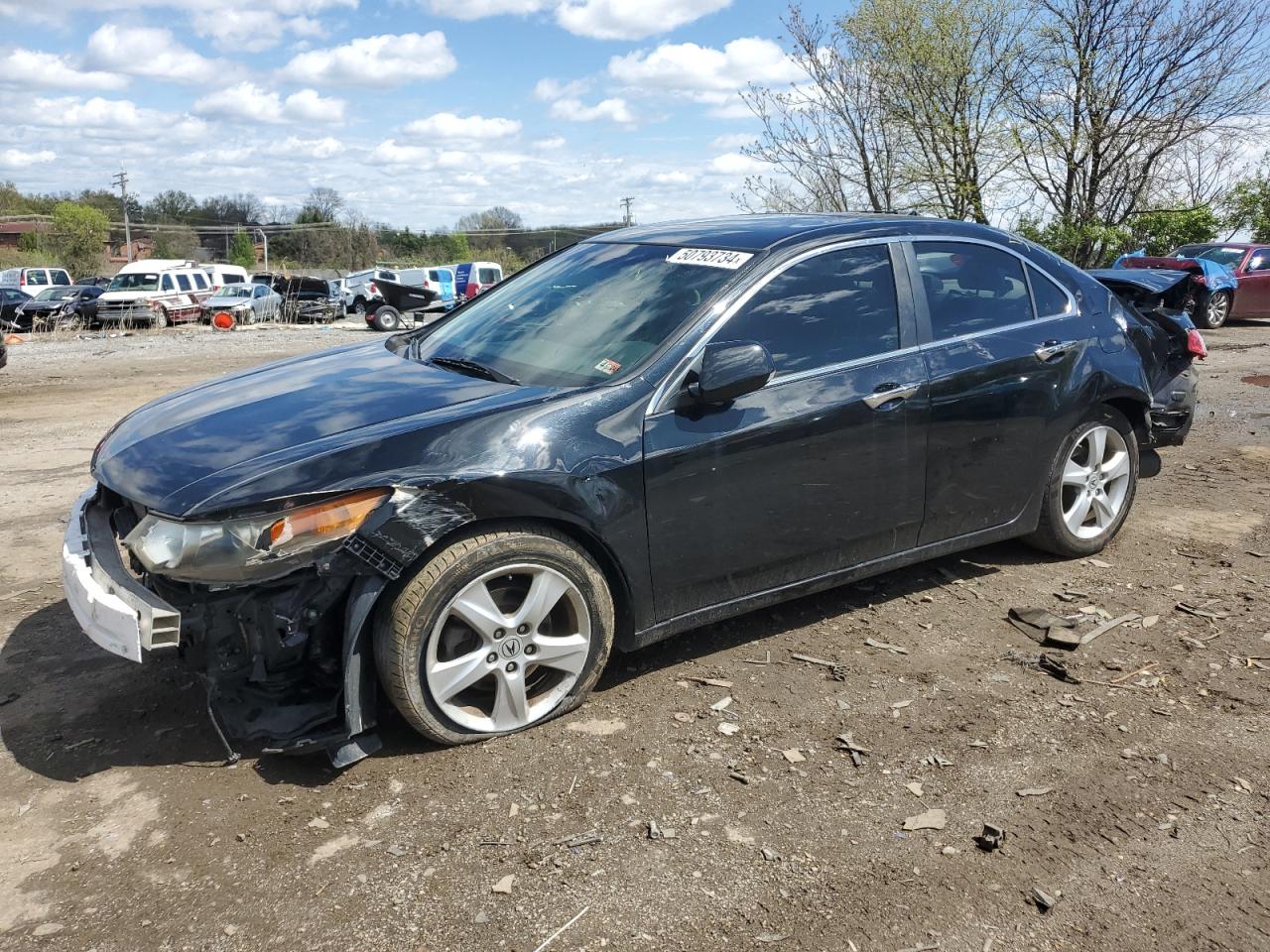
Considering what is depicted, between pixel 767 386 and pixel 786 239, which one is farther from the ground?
pixel 786 239

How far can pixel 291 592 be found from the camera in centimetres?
297

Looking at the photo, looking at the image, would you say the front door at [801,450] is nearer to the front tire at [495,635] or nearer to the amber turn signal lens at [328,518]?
the front tire at [495,635]

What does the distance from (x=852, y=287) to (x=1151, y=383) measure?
2418 mm

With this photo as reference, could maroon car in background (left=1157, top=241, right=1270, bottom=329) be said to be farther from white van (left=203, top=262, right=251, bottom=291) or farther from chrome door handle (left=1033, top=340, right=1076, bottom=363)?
white van (left=203, top=262, right=251, bottom=291)

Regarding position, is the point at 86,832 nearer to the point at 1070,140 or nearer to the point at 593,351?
the point at 593,351

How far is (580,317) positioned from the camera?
4.02 m

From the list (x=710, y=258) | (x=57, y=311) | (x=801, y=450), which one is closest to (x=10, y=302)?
(x=57, y=311)

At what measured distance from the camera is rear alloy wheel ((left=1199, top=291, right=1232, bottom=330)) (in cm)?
1806

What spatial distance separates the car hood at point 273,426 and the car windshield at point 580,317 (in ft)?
0.69

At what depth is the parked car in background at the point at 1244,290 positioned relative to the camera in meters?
18.4

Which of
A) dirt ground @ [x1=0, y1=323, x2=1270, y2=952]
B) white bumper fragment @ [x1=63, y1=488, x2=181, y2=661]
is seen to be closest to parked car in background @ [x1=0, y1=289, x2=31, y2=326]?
white bumper fragment @ [x1=63, y1=488, x2=181, y2=661]

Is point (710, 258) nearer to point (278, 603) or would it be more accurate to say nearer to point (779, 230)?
point (779, 230)

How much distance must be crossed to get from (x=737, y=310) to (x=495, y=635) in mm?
1499

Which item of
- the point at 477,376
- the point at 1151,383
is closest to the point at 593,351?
the point at 477,376
